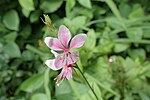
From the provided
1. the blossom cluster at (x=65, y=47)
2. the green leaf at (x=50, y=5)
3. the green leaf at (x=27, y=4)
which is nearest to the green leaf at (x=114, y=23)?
the green leaf at (x=50, y=5)

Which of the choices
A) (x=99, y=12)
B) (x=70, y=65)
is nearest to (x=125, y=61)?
(x=99, y=12)

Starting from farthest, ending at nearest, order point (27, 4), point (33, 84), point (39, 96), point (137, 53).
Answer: point (137, 53), point (27, 4), point (33, 84), point (39, 96)

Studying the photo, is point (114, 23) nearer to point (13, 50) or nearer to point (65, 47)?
point (13, 50)

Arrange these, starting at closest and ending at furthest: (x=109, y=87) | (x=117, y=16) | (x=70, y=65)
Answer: (x=70, y=65)
(x=109, y=87)
(x=117, y=16)

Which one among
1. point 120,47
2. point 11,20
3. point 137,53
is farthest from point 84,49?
point 11,20

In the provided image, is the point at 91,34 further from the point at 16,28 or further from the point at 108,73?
the point at 16,28

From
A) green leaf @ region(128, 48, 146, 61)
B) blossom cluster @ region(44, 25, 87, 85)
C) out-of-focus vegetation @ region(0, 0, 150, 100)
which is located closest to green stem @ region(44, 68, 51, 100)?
out-of-focus vegetation @ region(0, 0, 150, 100)
